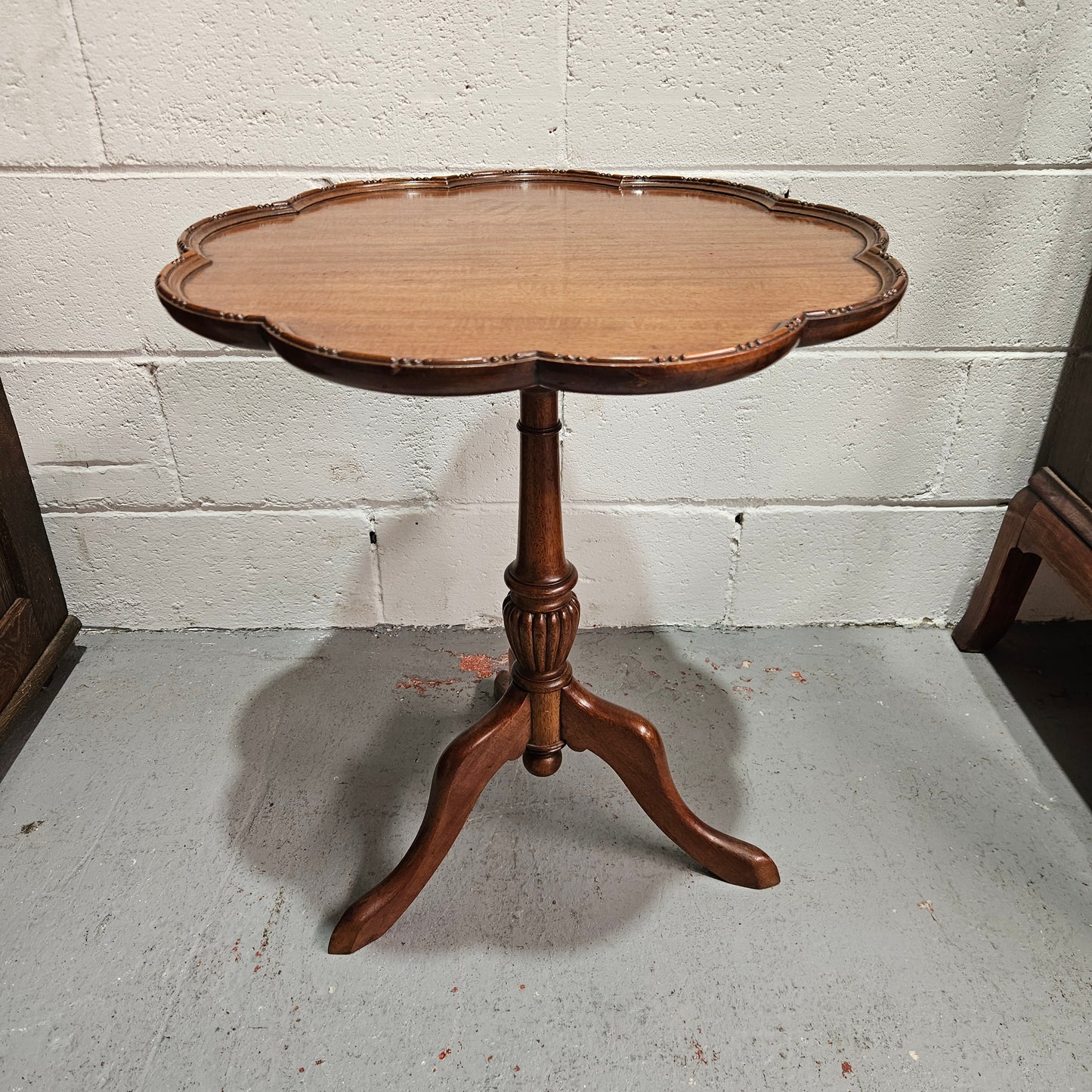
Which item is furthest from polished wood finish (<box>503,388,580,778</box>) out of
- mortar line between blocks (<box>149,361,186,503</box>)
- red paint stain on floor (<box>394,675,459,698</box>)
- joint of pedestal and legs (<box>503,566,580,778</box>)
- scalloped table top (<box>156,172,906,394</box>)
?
mortar line between blocks (<box>149,361,186,503</box>)

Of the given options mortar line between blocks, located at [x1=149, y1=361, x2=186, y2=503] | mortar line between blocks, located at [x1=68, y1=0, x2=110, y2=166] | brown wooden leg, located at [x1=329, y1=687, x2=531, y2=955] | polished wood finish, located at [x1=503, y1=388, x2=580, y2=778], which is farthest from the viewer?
mortar line between blocks, located at [x1=149, y1=361, x2=186, y2=503]

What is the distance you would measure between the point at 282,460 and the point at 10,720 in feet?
2.29

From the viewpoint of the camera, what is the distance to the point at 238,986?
4.33 feet

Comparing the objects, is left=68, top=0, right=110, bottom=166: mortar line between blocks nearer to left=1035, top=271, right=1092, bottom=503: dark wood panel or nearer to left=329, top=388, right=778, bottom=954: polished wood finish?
left=329, top=388, right=778, bottom=954: polished wood finish

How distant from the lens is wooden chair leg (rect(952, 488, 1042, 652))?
1865 millimetres

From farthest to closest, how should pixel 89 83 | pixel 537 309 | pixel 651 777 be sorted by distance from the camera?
pixel 89 83
pixel 651 777
pixel 537 309

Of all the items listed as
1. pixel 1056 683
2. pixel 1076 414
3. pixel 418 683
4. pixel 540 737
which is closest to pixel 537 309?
pixel 540 737

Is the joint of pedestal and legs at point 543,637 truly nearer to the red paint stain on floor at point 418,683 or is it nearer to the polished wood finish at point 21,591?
the red paint stain on floor at point 418,683

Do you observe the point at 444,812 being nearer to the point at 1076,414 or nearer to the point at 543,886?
the point at 543,886

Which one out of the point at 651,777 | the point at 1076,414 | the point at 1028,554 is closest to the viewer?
→ the point at 651,777

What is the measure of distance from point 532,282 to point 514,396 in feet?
2.49

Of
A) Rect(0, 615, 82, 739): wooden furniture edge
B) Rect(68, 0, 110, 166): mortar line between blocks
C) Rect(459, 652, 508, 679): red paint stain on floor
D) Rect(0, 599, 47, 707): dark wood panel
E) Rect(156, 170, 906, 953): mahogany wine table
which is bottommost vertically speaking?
Rect(459, 652, 508, 679): red paint stain on floor

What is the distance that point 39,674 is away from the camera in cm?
185

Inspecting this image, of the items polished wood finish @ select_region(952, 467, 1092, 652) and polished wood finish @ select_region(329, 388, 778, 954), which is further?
polished wood finish @ select_region(952, 467, 1092, 652)
